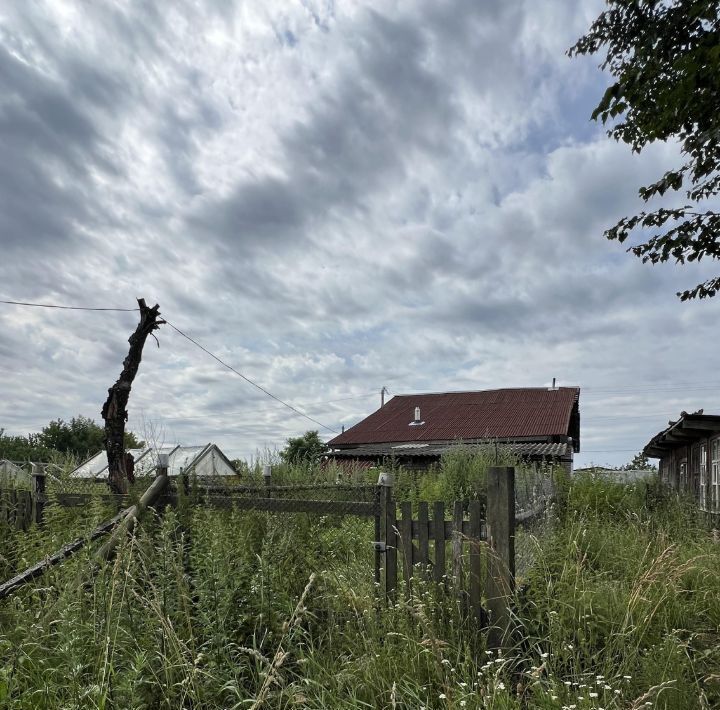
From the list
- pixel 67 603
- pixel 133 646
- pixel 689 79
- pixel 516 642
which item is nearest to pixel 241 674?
pixel 133 646

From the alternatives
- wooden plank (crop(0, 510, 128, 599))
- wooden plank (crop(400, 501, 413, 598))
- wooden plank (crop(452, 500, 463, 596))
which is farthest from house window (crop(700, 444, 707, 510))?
wooden plank (crop(0, 510, 128, 599))

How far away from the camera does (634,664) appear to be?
12.0 feet

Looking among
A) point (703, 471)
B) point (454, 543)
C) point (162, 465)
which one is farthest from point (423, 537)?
point (703, 471)

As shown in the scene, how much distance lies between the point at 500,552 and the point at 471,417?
81.1 feet

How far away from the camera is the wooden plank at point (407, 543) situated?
4.13m

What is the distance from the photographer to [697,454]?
1487cm

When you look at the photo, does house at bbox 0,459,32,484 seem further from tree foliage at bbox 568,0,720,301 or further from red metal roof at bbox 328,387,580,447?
red metal roof at bbox 328,387,580,447

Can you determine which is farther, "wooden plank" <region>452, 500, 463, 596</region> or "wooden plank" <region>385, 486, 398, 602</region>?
"wooden plank" <region>385, 486, 398, 602</region>

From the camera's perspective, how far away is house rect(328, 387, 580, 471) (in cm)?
2508

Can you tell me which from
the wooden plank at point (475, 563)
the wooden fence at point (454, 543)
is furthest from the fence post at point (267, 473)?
the wooden plank at point (475, 563)

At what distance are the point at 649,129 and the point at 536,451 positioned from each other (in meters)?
14.1

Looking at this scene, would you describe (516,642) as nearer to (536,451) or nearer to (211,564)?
(211,564)

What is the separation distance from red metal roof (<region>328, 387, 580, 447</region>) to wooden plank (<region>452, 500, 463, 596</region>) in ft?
70.8

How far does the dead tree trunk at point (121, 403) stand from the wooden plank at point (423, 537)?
4.77 m
